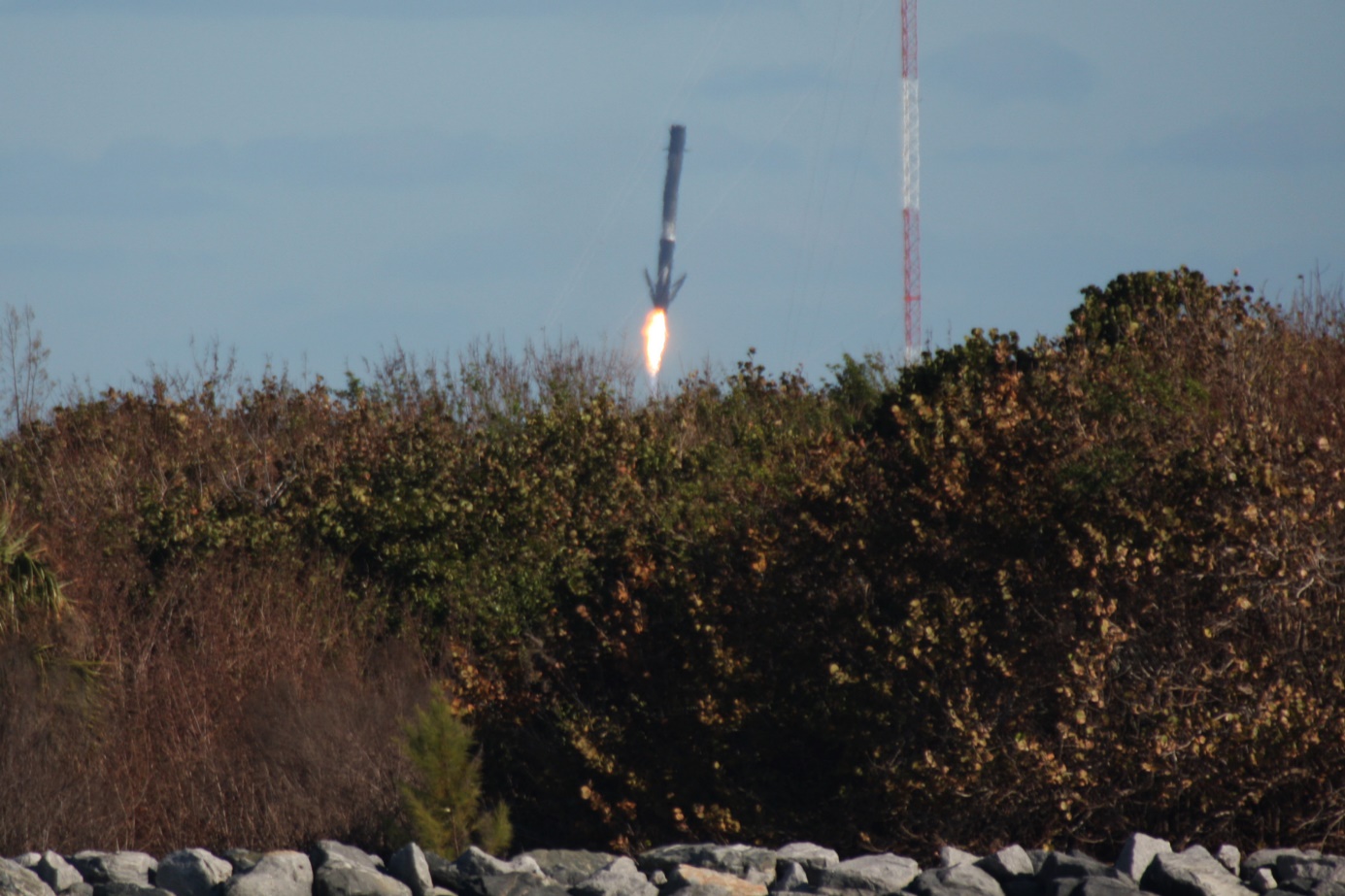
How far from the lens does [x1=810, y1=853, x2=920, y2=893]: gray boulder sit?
8094 millimetres

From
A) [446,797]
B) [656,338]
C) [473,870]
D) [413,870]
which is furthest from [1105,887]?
[656,338]

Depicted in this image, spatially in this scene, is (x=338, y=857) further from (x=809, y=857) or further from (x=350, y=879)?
(x=809, y=857)

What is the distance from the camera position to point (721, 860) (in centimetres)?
859

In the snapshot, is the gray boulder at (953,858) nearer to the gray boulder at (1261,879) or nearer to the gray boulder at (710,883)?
the gray boulder at (710,883)

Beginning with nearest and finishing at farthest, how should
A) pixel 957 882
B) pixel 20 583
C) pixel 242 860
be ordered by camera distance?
1. pixel 957 882
2. pixel 242 860
3. pixel 20 583

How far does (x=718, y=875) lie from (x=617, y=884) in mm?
552

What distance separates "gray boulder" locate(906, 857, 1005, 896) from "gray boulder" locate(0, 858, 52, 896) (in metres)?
4.74

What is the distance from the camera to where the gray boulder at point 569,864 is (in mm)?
8633

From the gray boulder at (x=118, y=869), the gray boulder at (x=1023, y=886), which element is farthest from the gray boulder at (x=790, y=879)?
the gray boulder at (x=118, y=869)

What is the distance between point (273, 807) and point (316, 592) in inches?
191

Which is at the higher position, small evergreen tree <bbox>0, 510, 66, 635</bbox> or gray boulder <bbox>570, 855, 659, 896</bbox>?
small evergreen tree <bbox>0, 510, 66, 635</bbox>

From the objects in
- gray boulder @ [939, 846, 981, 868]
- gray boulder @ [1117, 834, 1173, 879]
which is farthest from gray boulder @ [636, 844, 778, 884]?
gray boulder @ [1117, 834, 1173, 879]

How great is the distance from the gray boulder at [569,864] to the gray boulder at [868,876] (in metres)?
1.27

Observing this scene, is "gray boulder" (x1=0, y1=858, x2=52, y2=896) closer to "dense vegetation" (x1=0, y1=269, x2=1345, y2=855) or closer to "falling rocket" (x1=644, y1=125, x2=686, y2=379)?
"dense vegetation" (x1=0, y1=269, x2=1345, y2=855)
